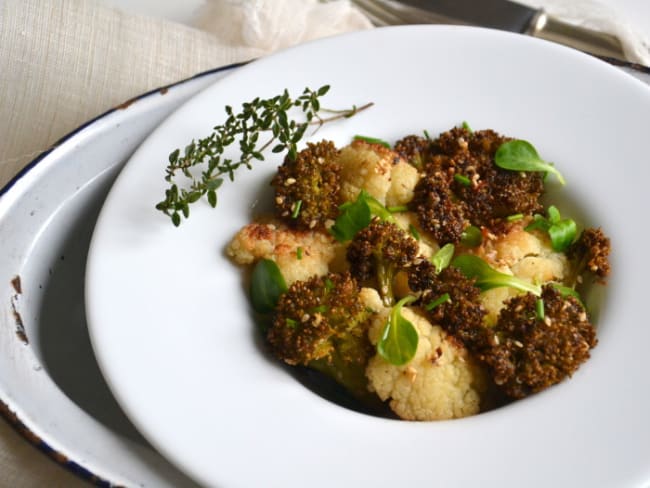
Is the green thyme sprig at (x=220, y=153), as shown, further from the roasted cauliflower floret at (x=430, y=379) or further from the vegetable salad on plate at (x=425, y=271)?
the roasted cauliflower floret at (x=430, y=379)

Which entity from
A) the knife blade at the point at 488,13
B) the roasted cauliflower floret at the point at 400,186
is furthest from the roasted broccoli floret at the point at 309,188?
the knife blade at the point at 488,13

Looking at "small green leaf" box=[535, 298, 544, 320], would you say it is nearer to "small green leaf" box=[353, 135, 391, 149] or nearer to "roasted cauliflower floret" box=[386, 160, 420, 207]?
"roasted cauliflower floret" box=[386, 160, 420, 207]

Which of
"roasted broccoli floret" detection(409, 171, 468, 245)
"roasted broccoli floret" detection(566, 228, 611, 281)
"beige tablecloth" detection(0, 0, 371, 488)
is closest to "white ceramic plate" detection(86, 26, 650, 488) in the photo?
"roasted broccoli floret" detection(566, 228, 611, 281)

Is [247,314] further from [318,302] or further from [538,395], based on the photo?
[538,395]

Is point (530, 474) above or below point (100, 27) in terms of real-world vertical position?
above

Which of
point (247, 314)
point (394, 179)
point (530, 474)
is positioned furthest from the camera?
point (394, 179)

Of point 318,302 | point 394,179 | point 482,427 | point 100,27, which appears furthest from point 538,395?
point 100,27

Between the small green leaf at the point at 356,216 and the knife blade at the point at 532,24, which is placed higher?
the knife blade at the point at 532,24
